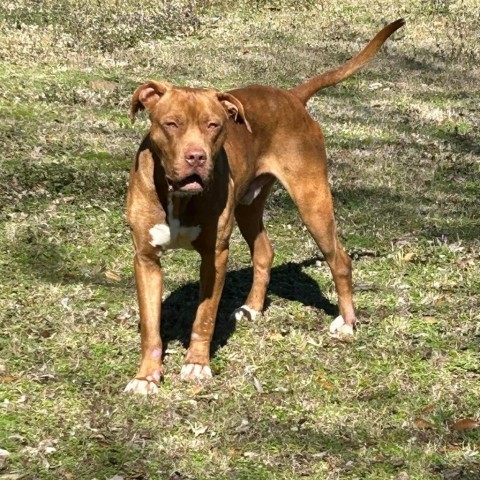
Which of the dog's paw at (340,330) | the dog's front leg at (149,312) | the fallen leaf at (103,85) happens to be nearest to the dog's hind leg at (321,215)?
the dog's paw at (340,330)

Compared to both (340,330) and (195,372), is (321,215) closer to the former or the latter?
(340,330)

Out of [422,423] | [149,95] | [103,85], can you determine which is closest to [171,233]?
[149,95]

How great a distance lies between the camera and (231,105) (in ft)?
20.1

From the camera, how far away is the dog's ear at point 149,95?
5.88 metres

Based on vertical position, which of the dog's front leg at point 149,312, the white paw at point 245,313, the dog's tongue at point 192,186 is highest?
the dog's tongue at point 192,186

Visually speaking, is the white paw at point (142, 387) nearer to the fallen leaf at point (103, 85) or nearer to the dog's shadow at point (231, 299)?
the dog's shadow at point (231, 299)

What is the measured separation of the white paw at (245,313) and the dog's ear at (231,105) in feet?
5.49

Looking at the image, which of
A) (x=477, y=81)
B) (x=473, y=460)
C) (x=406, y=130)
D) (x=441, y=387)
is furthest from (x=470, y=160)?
(x=473, y=460)

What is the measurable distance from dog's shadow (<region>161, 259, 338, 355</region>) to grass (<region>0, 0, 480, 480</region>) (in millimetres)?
23

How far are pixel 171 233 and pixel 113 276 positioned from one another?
7.16ft

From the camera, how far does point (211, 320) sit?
20.6ft

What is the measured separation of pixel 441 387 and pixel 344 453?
107cm

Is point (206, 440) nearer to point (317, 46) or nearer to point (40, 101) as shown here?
point (40, 101)

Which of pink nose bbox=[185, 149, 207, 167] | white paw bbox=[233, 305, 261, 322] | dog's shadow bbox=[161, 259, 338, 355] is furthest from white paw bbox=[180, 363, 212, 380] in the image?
pink nose bbox=[185, 149, 207, 167]
